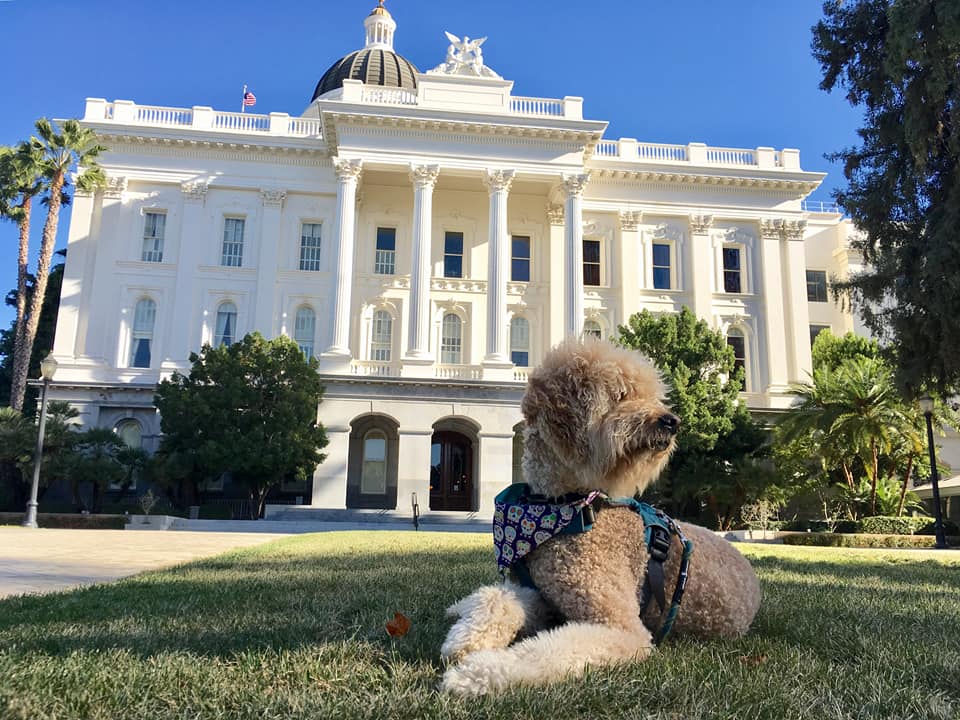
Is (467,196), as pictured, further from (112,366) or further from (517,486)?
(517,486)

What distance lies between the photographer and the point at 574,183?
106 feet

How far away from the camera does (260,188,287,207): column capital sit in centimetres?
3366

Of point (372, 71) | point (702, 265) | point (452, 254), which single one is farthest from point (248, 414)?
point (372, 71)

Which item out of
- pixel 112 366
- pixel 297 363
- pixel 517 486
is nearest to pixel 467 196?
pixel 297 363

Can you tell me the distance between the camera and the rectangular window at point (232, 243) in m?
33.6

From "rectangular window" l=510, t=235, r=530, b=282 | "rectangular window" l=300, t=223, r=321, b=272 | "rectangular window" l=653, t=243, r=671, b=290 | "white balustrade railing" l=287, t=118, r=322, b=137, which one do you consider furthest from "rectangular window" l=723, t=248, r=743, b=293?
"white balustrade railing" l=287, t=118, r=322, b=137

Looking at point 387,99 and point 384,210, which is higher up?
point 387,99

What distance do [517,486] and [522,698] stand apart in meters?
1.07

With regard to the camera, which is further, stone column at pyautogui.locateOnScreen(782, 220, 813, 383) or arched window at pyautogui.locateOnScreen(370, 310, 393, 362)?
stone column at pyautogui.locateOnScreen(782, 220, 813, 383)

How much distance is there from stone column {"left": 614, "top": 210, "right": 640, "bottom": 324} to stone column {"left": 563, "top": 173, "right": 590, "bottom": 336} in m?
3.13

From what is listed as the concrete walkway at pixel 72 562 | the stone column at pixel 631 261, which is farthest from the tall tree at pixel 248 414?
the stone column at pixel 631 261

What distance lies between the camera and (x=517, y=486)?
3.29 meters

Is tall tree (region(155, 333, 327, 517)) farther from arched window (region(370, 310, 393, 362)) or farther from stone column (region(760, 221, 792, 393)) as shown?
stone column (region(760, 221, 792, 393))

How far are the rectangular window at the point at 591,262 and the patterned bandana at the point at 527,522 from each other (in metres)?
32.8
